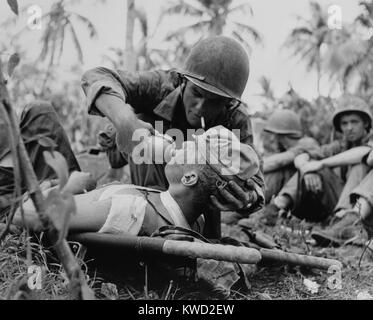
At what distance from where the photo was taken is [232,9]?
39.4m

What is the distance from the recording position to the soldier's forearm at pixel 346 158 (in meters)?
7.80

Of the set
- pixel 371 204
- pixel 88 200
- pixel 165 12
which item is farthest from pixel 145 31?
pixel 88 200

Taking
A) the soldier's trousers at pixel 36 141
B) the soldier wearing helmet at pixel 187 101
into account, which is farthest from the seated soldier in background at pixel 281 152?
the soldier's trousers at pixel 36 141

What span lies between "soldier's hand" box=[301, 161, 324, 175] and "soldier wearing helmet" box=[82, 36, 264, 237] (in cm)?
308

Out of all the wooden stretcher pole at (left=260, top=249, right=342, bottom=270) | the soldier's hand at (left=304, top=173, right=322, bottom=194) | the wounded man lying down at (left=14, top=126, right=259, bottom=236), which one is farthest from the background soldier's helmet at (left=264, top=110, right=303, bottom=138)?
the wooden stretcher pole at (left=260, top=249, right=342, bottom=270)

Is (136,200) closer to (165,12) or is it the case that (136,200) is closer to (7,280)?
(7,280)

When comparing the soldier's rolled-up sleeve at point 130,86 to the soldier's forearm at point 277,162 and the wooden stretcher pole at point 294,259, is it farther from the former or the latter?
the soldier's forearm at point 277,162

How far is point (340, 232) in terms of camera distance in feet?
22.3

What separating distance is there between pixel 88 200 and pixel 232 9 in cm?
3695

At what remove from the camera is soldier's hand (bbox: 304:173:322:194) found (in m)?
7.85

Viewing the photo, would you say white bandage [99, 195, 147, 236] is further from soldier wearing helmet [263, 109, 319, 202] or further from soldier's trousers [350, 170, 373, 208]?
soldier wearing helmet [263, 109, 319, 202]

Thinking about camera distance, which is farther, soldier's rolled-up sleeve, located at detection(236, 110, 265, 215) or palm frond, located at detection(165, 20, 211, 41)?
palm frond, located at detection(165, 20, 211, 41)

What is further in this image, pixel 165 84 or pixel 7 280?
pixel 165 84
